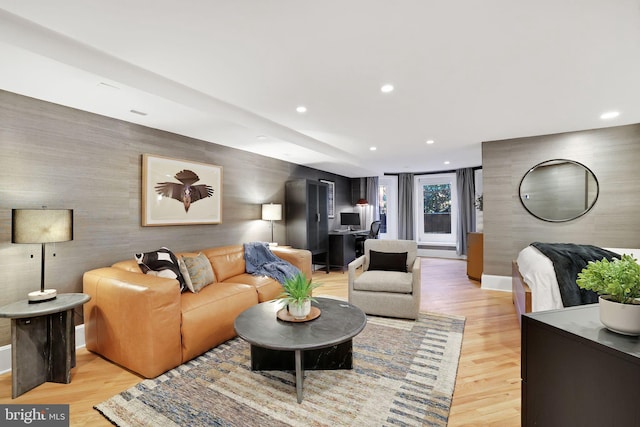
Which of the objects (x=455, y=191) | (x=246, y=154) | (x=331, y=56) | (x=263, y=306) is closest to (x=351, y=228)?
(x=455, y=191)

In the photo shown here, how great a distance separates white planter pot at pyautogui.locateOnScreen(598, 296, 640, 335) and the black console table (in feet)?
0.09

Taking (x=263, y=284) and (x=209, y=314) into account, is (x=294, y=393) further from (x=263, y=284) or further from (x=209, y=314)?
(x=263, y=284)

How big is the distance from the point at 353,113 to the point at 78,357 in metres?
3.56

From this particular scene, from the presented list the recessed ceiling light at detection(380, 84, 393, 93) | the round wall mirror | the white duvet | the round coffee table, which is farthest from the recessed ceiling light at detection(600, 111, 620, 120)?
the round coffee table

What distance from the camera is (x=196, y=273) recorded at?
9.78 feet

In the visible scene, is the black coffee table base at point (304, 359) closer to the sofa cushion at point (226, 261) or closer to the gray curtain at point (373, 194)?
the sofa cushion at point (226, 261)

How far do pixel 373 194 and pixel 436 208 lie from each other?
6.01ft

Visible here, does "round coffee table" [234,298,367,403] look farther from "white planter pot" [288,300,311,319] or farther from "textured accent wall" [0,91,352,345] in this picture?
"textured accent wall" [0,91,352,345]

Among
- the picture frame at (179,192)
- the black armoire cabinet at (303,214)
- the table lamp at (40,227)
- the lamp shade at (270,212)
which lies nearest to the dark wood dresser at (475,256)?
the black armoire cabinet at (303,214)

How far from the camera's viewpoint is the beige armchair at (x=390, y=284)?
3250mm

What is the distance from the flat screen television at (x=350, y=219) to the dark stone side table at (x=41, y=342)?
5700mm

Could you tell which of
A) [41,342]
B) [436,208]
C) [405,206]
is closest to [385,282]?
[41,342]

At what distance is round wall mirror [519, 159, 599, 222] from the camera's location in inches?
161

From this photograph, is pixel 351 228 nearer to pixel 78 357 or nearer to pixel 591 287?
pixel 78 357
